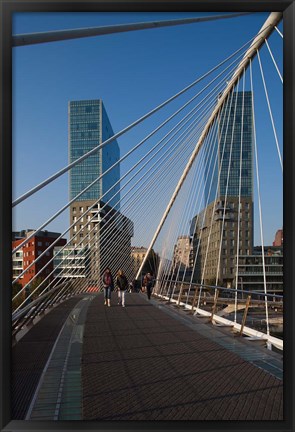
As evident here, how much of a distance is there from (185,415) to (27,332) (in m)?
4.80

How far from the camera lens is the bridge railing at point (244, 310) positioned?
5957 millimetres

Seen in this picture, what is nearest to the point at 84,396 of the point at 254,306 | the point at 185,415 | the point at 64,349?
the point at 185,415

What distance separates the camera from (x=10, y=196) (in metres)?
3.48

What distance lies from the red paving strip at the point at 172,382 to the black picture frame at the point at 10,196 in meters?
0.15

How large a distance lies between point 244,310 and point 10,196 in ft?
15.0

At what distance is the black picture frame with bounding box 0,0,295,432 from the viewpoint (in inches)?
134

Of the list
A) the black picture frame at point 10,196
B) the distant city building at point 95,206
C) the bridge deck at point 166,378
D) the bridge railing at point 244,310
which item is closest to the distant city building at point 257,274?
the distant city building at point 95,206

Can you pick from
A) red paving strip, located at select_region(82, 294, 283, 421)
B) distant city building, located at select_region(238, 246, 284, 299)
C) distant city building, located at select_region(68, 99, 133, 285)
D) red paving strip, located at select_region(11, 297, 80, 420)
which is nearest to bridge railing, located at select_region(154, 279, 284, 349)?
red paving strip, located at select_region(82, 294, 283, 421)

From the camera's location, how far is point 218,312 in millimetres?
8852

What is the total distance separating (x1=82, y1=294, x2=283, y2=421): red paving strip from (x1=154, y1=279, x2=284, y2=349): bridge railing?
27.8 inches

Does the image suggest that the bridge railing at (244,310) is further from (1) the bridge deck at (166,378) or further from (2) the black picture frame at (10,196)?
(2) the black picture frame at (10,196)
